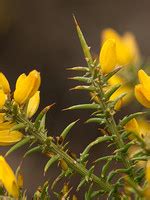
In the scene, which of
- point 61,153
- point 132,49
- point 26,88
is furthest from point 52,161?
point 132,49

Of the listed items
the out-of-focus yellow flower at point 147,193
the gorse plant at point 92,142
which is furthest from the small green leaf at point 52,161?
the out-of-focus yellow flower at point 147,193

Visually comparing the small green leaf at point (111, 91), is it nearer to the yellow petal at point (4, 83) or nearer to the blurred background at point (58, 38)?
the yellow petal at point (4, 83)

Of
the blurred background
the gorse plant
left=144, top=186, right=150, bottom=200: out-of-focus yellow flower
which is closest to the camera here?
left=144, top=186, right=150, bottom=200: out-of-focus yellow flower

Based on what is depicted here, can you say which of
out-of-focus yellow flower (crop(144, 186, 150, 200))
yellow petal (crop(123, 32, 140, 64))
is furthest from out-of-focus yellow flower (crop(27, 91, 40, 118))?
yellow petal (crop(123, 32, 140, 64))

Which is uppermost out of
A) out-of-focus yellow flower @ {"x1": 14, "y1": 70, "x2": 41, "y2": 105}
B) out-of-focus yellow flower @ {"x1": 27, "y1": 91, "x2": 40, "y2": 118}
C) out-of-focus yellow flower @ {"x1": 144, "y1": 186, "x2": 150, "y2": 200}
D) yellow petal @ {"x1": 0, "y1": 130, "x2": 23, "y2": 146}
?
out-of-focus yellow flower @ {"x1": 14, "y1": 70, "x2": 41, "y2": 105}

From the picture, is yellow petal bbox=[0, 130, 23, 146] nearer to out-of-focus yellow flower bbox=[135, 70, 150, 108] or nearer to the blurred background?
out-of-focus yellow flower bbox=[135, 70, 150, 108]

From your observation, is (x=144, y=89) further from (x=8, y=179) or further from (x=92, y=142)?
(x=8, y=179)
